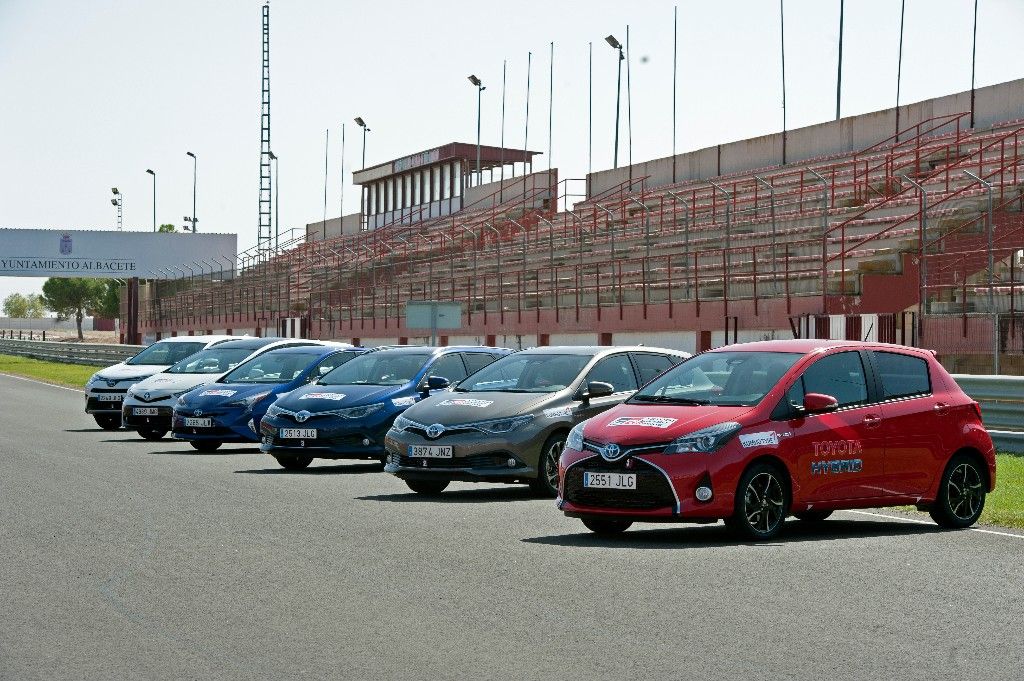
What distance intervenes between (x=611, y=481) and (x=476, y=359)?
8326 millimetres

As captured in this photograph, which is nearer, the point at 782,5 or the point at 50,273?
the point at 782,5

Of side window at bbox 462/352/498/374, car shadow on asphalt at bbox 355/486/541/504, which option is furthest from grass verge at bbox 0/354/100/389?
car shadow on asphalt at bbox 355/486/541/504

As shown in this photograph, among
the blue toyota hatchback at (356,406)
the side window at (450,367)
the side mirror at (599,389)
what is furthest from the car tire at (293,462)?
the side mirror at (599,389)

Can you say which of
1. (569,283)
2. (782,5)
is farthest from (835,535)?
(782,5)

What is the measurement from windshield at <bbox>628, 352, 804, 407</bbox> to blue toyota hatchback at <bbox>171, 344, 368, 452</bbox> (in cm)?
866

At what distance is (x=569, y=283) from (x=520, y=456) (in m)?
24.6

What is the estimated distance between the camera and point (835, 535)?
12.1 metres

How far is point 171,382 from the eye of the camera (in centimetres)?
2405

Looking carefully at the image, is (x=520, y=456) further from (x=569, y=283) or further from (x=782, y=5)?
(x=782, y=5)

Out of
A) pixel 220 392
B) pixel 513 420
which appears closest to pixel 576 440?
pixel 513 420

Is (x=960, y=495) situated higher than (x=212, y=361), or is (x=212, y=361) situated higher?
(x=212, y=361)

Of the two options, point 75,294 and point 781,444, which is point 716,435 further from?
point 75,294

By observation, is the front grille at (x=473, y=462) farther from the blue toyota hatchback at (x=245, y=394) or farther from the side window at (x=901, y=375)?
the blue toyota hatchback at (x=245, y=394)

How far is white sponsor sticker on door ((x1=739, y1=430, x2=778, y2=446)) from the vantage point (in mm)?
11547
